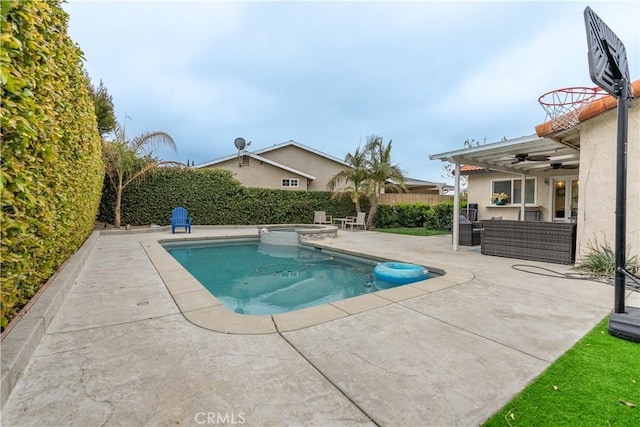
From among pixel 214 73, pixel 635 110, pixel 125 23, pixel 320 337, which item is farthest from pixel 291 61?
pixel 320 337

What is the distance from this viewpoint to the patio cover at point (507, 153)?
7179 millimetres

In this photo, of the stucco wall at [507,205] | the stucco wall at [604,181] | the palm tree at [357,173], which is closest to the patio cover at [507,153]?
the stucco wall at [604,181]

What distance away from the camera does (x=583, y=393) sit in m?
2.04

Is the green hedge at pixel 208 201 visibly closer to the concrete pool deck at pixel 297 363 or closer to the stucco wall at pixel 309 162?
the stucco wall at pixel 309 162

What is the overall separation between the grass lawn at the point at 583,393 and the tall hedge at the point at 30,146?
11.2 ft

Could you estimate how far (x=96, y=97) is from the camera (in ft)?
47.5

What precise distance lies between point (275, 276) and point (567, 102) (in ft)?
24.0

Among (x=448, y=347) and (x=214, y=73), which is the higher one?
(x=214, y=73)

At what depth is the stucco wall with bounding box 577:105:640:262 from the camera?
548 centimetres

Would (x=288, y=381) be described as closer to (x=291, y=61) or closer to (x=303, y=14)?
(x=303, y=14)

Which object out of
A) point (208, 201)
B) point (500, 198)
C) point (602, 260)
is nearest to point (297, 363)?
point (602, 260)

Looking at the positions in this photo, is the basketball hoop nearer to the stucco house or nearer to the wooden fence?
the wooden fence

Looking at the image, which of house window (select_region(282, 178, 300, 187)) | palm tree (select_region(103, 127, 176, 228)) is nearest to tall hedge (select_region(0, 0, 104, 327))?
palm tree (select_region(103, 127, 176, 228))

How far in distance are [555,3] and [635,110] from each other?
15.2ft
